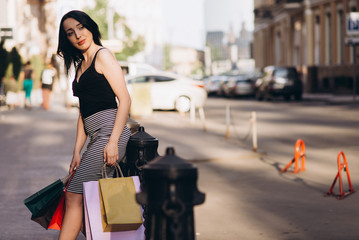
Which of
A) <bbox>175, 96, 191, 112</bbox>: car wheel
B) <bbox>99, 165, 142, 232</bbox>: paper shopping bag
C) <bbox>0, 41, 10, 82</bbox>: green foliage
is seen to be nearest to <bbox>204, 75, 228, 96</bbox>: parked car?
<bbox>175, 96, 191, 112</bbox>: car wheel

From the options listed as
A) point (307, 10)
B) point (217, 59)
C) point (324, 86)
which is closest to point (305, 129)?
point (324, 86)

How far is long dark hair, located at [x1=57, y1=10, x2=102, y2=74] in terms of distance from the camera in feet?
16.0

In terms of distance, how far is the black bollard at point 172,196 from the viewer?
3559 mm

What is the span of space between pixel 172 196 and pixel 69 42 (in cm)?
182

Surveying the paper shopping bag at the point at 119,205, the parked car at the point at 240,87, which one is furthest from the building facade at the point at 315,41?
the paper shopping bag at the point at 119,205

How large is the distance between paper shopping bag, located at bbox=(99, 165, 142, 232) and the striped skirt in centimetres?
21

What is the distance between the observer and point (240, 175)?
1053 centimetres

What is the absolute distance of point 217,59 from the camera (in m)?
166

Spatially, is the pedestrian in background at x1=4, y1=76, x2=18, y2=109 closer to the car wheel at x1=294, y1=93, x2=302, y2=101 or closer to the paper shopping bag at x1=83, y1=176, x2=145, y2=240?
the car wheel at x1=294, y1=93, x2=302, y2=101

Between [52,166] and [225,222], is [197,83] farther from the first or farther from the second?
[225,222]

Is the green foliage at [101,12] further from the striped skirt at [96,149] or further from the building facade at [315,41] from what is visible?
the striped skirt at [96,149]

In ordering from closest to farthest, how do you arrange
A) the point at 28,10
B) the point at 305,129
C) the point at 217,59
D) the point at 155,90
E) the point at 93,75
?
1. the point at 93,75
2. the point at 305,129
3. the point at 155,90
4. the point at 28,10
5. the point at 217,59

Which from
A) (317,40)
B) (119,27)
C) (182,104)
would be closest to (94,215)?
(182,104)

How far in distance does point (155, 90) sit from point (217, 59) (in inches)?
5444
